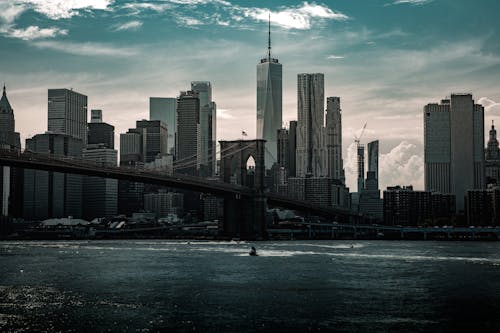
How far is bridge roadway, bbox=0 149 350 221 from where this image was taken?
8238cm

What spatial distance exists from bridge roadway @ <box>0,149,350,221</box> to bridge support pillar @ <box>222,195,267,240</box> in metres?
1.19

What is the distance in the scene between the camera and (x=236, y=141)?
456 feet

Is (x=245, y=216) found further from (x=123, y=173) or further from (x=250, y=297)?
(x=250, y=297)

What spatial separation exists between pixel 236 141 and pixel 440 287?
92823 mm

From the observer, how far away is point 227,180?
476 feet

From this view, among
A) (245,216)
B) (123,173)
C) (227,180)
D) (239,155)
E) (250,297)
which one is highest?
(239,155)

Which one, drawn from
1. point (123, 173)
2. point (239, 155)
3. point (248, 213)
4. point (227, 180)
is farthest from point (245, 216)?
point (123, 173)

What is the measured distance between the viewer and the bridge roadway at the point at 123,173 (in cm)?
8238

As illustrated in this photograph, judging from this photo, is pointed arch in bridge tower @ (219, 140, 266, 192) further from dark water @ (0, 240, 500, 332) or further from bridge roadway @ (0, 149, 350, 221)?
dark water @ (0, 240, 500, 332)

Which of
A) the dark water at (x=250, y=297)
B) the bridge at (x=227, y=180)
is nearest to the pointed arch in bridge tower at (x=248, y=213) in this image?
the bridge at (x=227, y=180)

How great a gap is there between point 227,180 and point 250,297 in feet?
335

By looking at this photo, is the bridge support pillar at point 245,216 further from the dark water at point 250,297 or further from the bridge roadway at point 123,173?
the dark water at point 250,297

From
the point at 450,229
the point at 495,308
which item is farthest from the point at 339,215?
the point at 495,308

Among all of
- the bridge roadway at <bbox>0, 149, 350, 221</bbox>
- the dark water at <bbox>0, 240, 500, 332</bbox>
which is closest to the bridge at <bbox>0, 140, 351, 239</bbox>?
the bridge roadway at <bbox>0, 149, 350, 221</bbox>
